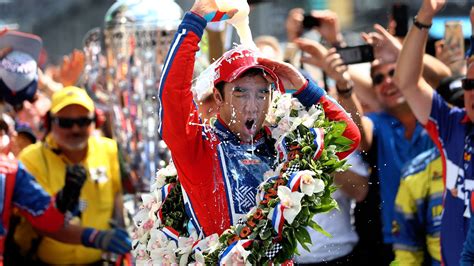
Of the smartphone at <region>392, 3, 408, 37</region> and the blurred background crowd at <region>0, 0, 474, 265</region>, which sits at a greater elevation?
the smartphone at <region>392, 3, 408, 37</region>

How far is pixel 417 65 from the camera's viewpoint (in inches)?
266

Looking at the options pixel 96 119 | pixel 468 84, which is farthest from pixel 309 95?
pixel 96 119

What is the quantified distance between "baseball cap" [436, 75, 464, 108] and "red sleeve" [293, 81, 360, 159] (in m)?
2.12

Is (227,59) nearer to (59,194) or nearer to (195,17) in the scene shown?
(195,17)

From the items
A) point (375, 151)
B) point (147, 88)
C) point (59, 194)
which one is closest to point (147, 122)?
point (147, 88)

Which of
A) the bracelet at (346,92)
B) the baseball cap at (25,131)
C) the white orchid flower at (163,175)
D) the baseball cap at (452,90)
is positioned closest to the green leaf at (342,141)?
the white orchid flower at (163,175)

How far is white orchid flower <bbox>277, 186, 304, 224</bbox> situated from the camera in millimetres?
4840

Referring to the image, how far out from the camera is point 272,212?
4875 millimetres

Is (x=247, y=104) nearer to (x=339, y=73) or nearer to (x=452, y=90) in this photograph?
(x=339, y=73)

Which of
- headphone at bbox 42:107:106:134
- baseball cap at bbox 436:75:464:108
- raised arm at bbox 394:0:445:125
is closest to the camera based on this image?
raised arm at bbox 394:0:445:125

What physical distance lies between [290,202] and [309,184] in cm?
11

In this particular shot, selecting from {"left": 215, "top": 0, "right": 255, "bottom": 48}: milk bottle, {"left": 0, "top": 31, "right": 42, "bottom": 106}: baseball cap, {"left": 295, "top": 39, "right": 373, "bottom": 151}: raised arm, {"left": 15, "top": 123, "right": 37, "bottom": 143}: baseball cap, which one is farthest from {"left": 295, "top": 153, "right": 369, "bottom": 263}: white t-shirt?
{"left": 15, "top": 123, "right": 37, "bottom": 143}: baseball cap

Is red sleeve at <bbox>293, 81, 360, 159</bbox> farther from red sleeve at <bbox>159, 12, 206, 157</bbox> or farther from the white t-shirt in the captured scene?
the white t-shirt

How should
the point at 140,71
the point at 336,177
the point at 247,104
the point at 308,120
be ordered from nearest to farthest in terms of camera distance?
the point at 247,104, the point at 308,120, the point at 336,177, the point at 140,71
